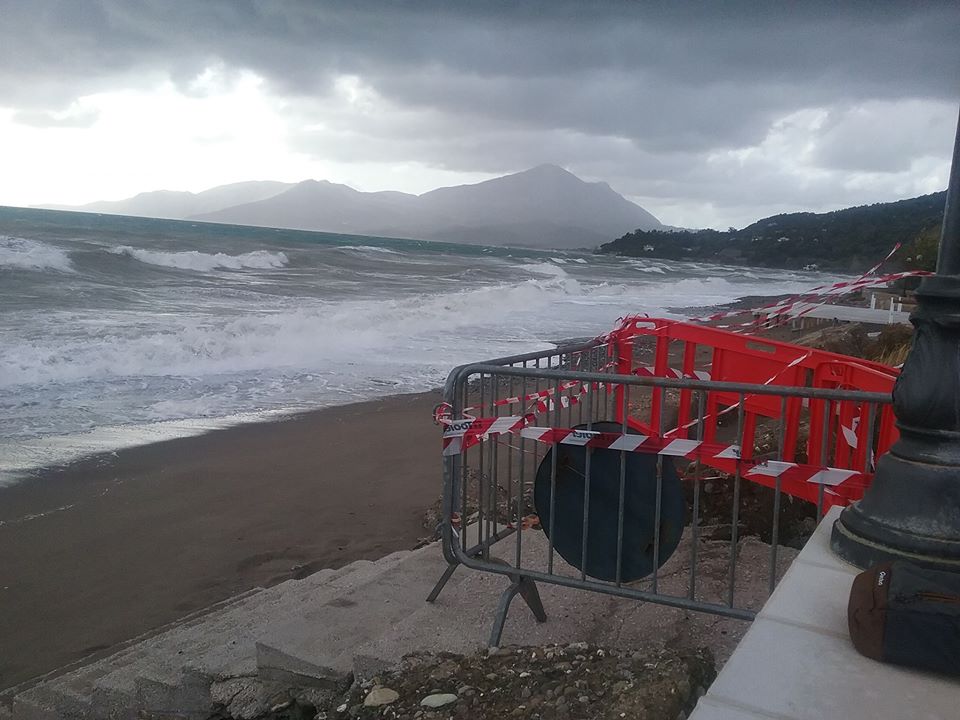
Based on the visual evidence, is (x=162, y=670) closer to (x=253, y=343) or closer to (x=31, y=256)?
(x=253, y=343)

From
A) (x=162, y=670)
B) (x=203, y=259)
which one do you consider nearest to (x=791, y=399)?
(x=162, y=670)

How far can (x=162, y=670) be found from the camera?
4.00 metres

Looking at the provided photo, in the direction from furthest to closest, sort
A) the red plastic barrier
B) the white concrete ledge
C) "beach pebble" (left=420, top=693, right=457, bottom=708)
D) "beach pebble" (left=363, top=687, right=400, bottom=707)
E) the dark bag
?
the red plastic barrier, "beach pebble" (left=363, top=687, right=400, bottom=707), "beach pebble" (left=420, top=693, right=457, bottom=708), the dark bag, the white concrete ledge

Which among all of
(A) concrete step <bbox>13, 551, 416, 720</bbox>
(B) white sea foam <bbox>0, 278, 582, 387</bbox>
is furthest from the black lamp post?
(B) white sea foam <bbox>0, 278, 582, 387</bbox>

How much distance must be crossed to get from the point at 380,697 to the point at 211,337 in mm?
13643

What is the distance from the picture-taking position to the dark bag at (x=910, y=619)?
195 cm

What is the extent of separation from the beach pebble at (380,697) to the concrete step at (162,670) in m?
0.88

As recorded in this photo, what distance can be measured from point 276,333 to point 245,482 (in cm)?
991

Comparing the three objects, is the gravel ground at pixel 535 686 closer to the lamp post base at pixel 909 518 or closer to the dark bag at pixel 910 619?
the lamp post base at pixel 909 518

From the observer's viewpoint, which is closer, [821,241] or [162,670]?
[162,670]

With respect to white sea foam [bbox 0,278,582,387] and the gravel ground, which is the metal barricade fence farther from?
white sea foam [bbox 0,278,582,387]

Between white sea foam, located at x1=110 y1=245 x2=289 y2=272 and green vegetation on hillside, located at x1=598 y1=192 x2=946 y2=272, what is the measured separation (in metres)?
30.5

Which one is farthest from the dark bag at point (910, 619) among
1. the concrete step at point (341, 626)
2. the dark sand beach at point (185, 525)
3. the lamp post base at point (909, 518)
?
the dark sand beach at point (185, 525)

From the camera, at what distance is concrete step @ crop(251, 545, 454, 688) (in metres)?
3.66
